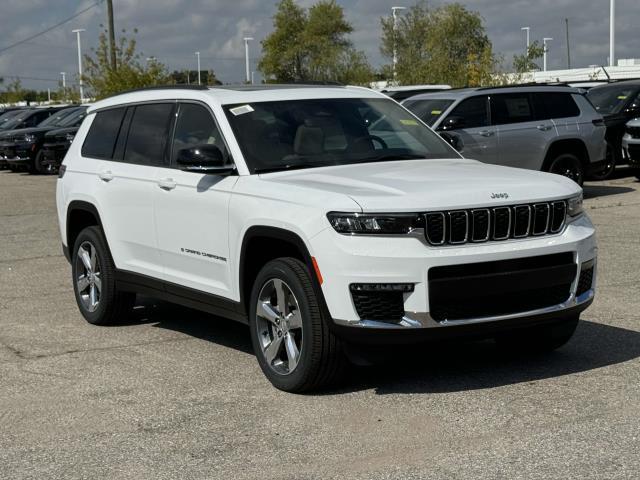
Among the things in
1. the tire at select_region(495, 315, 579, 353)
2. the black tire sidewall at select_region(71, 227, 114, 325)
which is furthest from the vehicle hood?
the black tire sidewall at select_region(71, 227, 114, 325)

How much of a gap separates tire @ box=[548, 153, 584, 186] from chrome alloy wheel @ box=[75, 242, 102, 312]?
9840 millimetres

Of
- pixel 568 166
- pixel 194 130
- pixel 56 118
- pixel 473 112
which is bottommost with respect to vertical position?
pixel 568 166

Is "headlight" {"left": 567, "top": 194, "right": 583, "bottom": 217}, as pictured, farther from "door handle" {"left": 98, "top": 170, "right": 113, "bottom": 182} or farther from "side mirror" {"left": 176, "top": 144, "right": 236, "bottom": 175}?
"door handle" {"left": 98, "top": 170, "right": 113, "bottom": 182}

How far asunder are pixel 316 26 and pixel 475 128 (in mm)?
58238

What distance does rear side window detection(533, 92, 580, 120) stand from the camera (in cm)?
1711

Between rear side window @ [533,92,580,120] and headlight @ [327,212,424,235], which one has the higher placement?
rear side window @ [533,92,580,120]

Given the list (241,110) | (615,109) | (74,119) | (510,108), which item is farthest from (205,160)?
(74,119)

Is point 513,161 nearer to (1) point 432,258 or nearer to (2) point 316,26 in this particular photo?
(1) point 432,258

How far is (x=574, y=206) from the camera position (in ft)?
21.4

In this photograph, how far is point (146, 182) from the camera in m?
7.73

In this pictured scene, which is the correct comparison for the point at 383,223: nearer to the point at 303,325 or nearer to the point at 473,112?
the point at 303,325

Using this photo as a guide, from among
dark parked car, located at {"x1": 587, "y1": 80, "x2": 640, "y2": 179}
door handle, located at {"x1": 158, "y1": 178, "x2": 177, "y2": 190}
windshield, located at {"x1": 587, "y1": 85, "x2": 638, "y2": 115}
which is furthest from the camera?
windshield, located at {"x1": 587, "y1": 85, "x2": 638, "y2": 115}

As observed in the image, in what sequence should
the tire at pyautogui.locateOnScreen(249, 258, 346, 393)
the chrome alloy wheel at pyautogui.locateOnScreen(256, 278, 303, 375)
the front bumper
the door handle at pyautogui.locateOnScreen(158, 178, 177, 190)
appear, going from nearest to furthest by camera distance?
the front bumper → the tire at pyautogui.locateOnScreen(249, 258, 346, 393) → the chrome alloy wheel at pyautogui.locateOnScreen(256, 278, 303, 375) → the door handle at pyautogui.locateOnScreen(158, 178, 177, 190)

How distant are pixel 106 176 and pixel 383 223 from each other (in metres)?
3.17
